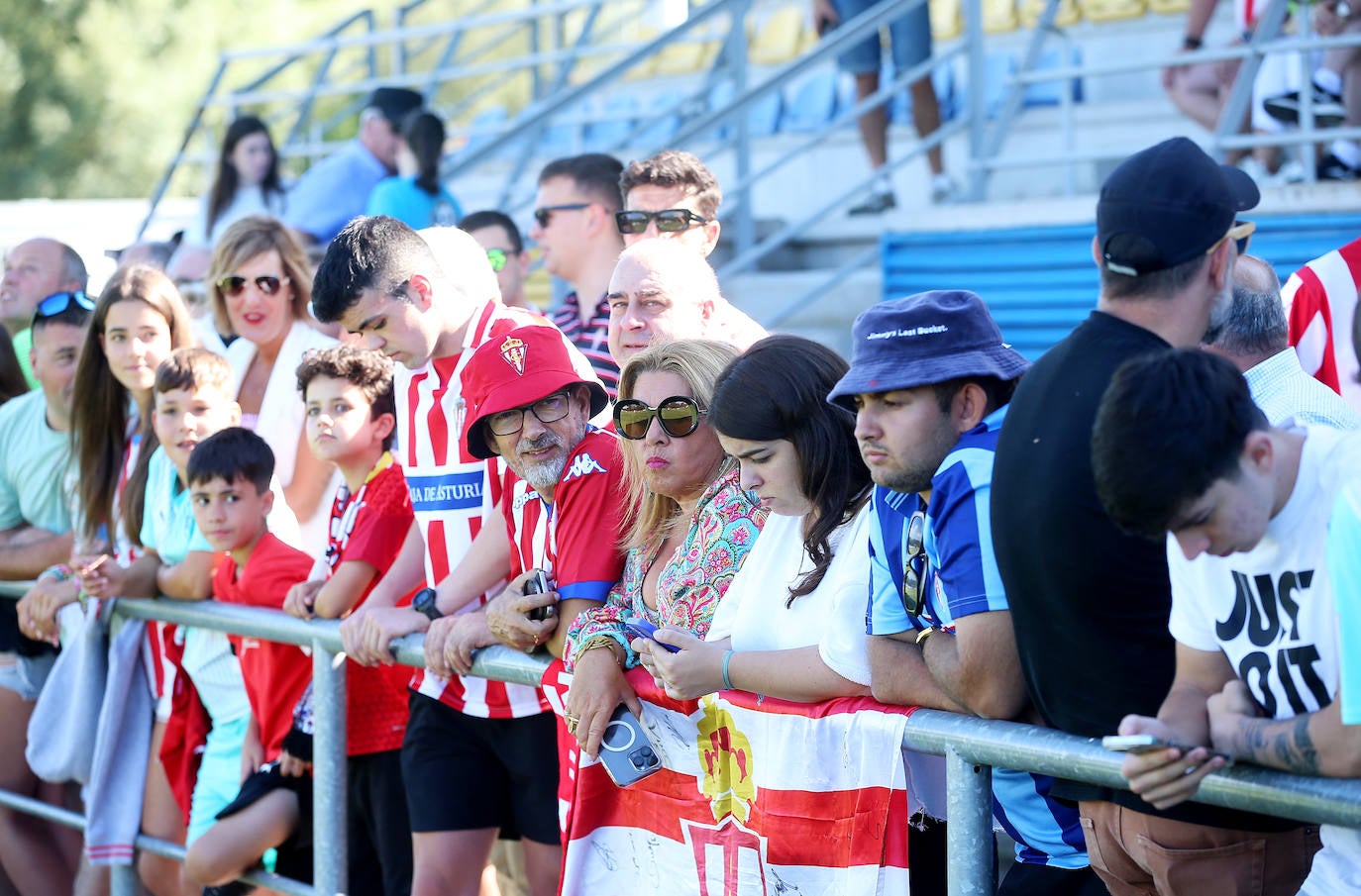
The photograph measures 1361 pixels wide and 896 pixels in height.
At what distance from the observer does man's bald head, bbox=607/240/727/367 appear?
12.1 ft

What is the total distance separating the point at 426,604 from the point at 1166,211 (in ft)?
6.49

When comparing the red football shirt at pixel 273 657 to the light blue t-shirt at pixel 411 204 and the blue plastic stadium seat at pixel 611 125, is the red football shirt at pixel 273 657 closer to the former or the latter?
the light blue t-shirt at pixel 411 204

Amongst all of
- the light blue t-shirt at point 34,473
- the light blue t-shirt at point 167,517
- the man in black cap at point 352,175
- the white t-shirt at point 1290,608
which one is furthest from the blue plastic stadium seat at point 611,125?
the white t-shirt at point 1290,608

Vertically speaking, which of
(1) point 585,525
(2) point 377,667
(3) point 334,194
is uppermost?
(3) point 334,194

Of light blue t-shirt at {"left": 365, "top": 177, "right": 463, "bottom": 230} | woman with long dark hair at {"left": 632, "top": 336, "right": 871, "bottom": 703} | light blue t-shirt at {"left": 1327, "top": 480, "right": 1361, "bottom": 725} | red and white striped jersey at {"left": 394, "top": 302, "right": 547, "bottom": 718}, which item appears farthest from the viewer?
light blue t-shirt at {"left": 365, "top": 177, "right": 463, "bottom": 230}

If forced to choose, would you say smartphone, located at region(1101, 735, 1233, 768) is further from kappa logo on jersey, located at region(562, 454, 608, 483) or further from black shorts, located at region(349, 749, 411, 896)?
black shorts, located at region(349, 749, 411, 896)

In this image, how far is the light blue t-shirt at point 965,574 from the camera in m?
2.34

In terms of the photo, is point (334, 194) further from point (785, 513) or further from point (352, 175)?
point (785, 513)

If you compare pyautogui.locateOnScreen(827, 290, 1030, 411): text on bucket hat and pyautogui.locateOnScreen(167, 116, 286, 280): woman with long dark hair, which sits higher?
pyautogui.locateOnScreen(827, 290, 1030, 411): text on bucket hat

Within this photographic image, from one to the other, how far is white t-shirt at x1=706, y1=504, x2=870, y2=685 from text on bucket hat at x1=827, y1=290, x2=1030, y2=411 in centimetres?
31

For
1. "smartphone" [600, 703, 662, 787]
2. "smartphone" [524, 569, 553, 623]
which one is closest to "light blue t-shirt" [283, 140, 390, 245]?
"smartphone" [524, 569, 553, 623]

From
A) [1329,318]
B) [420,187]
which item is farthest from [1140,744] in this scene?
[420,187]

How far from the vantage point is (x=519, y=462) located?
3270mm

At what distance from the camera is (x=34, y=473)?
508 cm
